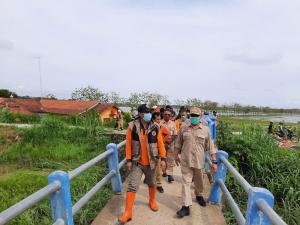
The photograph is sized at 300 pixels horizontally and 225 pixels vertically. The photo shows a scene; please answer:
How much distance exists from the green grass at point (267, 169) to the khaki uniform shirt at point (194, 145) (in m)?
1.56

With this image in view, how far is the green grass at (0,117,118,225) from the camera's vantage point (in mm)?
7375

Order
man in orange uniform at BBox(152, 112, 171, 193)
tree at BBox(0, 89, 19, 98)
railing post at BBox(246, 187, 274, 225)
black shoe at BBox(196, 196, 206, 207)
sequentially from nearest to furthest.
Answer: railing post at BBox(246, 187, 274, 225)
black shoe at BBox(196, 196, 206, 207)
man in orange uniform at BBox(152, 112, 171, 193)
tree at BBox(0, 89, 19, 98)

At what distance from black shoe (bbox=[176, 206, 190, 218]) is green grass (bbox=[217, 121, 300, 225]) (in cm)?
140

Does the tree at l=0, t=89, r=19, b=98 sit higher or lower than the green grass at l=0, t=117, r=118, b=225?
higher

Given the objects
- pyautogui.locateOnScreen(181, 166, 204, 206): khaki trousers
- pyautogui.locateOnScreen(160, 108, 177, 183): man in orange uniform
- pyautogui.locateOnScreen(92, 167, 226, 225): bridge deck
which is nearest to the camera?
pyautogui.locateOnScreen(92, 167, 226, 225): bridge deck

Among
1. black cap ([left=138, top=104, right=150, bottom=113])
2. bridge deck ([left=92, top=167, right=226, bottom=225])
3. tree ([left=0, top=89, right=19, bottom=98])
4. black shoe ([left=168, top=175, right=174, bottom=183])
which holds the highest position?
tree ([left=0, top=89, right=19, bottom=98])

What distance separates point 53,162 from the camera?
14.7 metres

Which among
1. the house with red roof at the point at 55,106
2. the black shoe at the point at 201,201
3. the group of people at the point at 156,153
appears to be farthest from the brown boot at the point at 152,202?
the house with red roof at the point at 55,106

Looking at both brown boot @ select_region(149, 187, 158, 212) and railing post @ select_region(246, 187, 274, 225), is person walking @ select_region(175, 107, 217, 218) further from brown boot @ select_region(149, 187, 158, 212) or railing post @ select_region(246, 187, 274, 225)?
railing post @ select_region(246, 187, 274, 225)

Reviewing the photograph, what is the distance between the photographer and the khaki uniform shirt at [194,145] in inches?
211

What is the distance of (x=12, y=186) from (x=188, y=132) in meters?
7.60

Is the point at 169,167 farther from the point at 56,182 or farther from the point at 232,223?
the point at 56,182

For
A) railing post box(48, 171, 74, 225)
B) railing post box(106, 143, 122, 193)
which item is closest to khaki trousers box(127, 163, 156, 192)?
railing post box(106, 143, 122, 193)

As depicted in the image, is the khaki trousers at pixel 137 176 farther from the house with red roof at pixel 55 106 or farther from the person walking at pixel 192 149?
the house with red roof at pixel 55 106
